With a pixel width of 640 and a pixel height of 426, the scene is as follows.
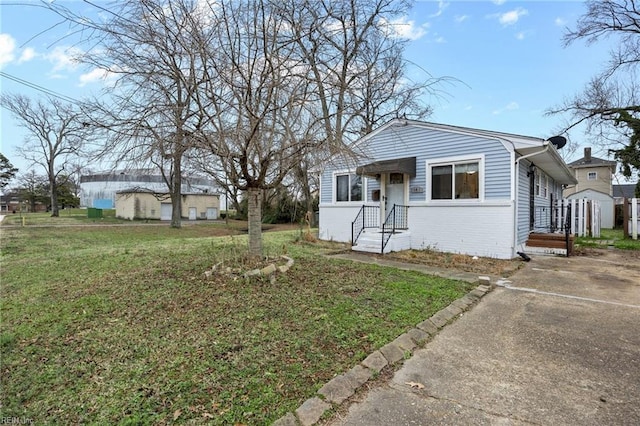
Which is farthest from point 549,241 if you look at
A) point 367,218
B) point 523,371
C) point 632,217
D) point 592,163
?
point 592,163

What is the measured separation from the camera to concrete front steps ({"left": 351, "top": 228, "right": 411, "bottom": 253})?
9.14m

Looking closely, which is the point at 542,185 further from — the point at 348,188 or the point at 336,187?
the point at 336,187

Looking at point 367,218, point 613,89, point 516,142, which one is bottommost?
point 367,218

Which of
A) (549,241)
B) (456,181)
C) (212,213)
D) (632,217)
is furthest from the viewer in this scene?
(212,213)

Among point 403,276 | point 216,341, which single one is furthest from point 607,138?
point 216,341

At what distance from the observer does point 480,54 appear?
26.7 ft

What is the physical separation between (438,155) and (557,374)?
25.1 ft

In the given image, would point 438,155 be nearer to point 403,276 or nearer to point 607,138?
point 403,276

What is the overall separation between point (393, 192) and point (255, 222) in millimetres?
6127

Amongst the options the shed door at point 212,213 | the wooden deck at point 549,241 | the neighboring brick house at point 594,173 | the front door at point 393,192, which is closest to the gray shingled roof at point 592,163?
the neighboring brick house at point 594,173

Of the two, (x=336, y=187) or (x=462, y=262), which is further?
(x=336, y=187)

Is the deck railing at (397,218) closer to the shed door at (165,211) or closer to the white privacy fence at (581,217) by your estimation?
the white privacy fence at (581,217)

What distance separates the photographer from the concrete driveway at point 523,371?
6.98 ft

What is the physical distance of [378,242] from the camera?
911 centimetres
